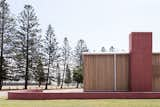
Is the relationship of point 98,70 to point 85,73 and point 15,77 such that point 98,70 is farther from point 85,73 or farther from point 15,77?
point 15,77

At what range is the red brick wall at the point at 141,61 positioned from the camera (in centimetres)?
2962

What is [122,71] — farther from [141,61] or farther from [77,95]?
[77,95]

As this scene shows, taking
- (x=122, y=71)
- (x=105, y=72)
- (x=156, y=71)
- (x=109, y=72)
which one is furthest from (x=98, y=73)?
(x=156, y=71)

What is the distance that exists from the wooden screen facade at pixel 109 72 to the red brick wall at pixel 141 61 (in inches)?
23.9

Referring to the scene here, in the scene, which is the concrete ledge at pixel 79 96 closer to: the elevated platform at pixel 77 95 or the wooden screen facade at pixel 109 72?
the elevated platform at pixel 77 95

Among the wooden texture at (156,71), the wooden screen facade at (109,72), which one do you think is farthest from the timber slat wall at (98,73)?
the wooden texture at (156,71)

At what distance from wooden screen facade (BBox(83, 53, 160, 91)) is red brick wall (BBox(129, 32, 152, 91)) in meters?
0.61

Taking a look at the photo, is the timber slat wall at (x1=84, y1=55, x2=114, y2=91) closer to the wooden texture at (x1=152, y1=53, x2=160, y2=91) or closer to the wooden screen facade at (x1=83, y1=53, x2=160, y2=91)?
the wooden screen facade at (x1=83, y1=53, x2=160, y2=91)

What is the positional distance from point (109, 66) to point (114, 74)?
759 millimetres

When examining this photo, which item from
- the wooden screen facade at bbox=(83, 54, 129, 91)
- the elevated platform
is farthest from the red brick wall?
the elevated platform

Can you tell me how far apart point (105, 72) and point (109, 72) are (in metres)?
0.32

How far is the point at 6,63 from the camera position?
5569 centimetres

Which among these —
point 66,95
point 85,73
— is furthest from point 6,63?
point 66,95

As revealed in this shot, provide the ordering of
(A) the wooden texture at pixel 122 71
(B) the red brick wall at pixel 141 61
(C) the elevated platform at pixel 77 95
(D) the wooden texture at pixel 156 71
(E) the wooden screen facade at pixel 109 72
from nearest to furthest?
(C) the elevated platform at pixel 77 95 → (B) the red brick wall at pixel 141 61 → (D) the wooden texture at pixel 156 71 → (E) the wooden screen facade at pixel 109 72 → (A) the wooden texture at pixel 122 71
